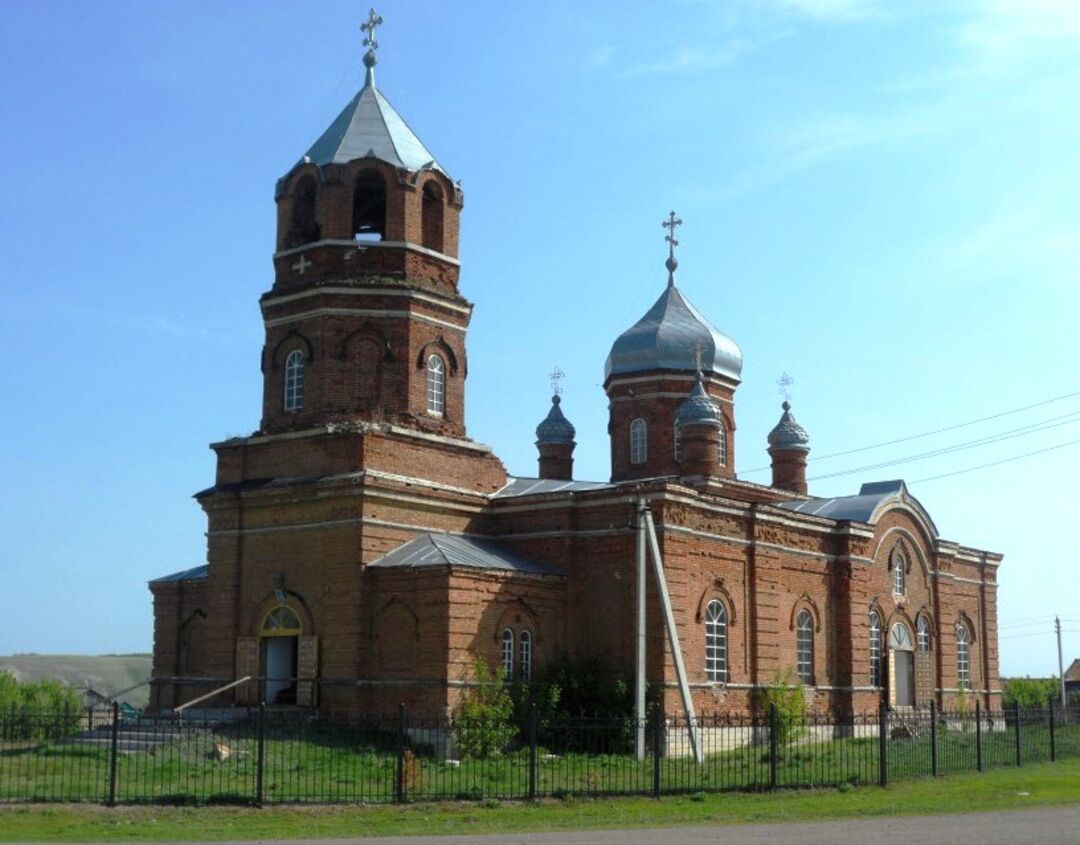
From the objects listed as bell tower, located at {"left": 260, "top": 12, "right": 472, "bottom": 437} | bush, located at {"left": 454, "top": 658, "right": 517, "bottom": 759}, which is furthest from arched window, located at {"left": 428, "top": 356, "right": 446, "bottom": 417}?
bush, located at {"left": 454, "top": 658, "right": 517, "bottom": 759}

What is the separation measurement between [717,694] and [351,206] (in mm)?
11593

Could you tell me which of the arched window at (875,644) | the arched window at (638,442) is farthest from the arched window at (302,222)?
the arched window at (875,644)

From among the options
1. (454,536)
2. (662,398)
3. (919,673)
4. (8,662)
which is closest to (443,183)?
(454,536)

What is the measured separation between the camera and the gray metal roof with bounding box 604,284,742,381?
34219 millimetres

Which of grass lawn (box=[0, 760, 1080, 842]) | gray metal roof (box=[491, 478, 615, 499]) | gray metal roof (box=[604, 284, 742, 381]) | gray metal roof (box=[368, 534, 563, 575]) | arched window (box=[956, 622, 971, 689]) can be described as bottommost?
grass lawn (box=[0, 760, 1080, 842])

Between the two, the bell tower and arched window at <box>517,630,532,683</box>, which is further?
the bell tower

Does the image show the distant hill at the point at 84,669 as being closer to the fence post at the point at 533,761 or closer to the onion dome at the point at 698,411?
the onion dome at the point at 698,411

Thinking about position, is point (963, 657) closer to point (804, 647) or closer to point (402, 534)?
point (804, 647)

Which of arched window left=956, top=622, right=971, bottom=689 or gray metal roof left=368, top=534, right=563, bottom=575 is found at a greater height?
gray metal roof left=368, top=534, right=563, bottom=575

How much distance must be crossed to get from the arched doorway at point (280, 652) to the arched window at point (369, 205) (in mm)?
7383

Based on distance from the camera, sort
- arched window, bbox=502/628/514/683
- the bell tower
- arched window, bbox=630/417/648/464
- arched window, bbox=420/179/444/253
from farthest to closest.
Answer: arched window, bbox=630/417/648/464 → arched window, bbox=420/179/444/253 → the bell tower → arched window, bbox=502/628/514/683

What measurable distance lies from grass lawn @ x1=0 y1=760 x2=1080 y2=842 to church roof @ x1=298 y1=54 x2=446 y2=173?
1360cm

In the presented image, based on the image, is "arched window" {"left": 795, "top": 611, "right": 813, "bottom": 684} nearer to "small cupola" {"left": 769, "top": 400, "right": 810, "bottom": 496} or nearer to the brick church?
the brick church

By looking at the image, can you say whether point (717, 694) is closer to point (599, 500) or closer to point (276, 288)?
point (599, 500)
